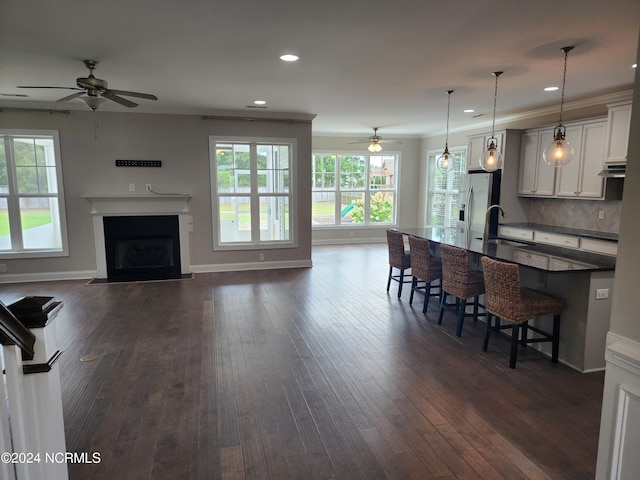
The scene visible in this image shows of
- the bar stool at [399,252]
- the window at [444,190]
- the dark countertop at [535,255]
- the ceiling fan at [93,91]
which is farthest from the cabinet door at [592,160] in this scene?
the ceiling fan at [93,91]

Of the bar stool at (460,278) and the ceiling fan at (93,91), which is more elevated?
the ceiling fan at (93,91)

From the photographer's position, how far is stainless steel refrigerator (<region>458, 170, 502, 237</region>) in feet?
22.3

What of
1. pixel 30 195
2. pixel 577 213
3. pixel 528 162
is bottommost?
pixel 577 213

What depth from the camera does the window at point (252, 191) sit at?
23.0 ft

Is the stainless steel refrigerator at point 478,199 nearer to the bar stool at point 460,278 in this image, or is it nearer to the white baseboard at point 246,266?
the bar stool at point 460,278

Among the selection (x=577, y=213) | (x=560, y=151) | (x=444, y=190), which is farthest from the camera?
(x=444, y=190)

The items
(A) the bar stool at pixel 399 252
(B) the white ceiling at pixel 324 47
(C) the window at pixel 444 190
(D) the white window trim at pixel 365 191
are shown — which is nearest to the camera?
(B) the white ceiling at pixel 324 47

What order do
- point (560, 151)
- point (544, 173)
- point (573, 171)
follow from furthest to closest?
point (544, 173) < point (573, 171) < point (560, 151)

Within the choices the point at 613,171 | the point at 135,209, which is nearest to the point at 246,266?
the point at 135,209

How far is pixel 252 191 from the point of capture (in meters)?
7.20

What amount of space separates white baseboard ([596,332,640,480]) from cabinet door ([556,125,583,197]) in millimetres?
4882

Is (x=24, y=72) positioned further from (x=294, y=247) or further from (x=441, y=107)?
(x=441, y=107)

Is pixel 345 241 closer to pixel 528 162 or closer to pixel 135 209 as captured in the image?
pixel 528 162

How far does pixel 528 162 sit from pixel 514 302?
160 inches
